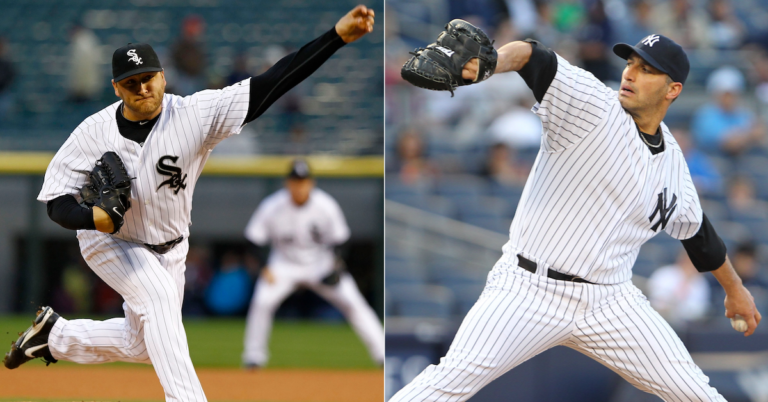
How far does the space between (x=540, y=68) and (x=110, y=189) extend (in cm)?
156

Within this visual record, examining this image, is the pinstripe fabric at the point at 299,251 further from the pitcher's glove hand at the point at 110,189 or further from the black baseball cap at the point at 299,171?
the pitcher's glove hand at the point at 110,189

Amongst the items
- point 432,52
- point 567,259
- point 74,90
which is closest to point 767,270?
point 567,259

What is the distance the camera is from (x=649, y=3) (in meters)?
10.9

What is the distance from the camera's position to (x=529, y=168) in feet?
28.3

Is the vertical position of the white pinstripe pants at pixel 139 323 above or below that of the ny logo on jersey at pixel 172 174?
below

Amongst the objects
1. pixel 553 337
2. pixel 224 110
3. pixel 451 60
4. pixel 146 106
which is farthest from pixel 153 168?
pixel 553 337

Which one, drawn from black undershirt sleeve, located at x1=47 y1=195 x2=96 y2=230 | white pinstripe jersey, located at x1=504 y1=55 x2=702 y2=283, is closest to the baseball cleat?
black undershirt sleeve, located at x1=47 y1=195 x2=96 y2=230

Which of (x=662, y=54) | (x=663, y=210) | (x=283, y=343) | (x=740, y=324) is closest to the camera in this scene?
(x=662, y=54)

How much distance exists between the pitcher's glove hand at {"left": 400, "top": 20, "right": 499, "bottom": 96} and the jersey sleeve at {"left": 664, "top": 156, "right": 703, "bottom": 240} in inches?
47.2

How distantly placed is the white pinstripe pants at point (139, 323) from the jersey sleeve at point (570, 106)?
154 cm

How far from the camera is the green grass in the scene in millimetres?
6973

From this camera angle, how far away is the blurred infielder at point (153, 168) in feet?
10.0

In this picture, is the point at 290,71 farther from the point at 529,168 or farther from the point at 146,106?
the point at 529,168

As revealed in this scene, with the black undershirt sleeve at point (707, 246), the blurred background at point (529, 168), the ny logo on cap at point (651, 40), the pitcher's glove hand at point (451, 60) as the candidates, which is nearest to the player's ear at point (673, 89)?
the ny logo on cap at point (651, 40)
